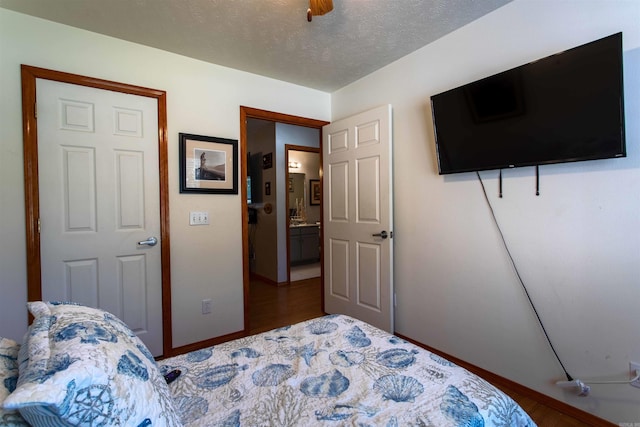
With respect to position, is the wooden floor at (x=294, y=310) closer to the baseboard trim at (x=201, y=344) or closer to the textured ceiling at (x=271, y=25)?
the baseboard trim at (x=201, y=344)

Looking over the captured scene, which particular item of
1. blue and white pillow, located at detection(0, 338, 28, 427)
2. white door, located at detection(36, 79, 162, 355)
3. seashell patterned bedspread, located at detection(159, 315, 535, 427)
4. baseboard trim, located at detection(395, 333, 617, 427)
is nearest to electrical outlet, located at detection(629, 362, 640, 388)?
baseboard trim, located at detection(395, 333, 617, 427)

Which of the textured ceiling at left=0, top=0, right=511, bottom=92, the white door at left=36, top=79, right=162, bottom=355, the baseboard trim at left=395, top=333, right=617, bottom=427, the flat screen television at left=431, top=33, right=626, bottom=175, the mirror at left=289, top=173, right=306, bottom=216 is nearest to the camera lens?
the flat screen television at left=431, top=33, right=626, bottom=175

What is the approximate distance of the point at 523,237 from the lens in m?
1.85

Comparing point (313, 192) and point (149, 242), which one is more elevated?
point (313, 192)

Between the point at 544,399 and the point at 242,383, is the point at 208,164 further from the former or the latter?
the point at 544,399

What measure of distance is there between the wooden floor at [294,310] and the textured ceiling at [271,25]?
245 centimetres

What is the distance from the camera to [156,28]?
2.06 meters

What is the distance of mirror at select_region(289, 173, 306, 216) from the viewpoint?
5.59 meters

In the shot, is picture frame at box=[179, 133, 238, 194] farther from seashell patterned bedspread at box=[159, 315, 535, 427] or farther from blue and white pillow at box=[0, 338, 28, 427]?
blue and white pillow at box=[0, 338, 28, 427]

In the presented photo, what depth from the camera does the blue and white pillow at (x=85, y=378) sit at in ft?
1.80

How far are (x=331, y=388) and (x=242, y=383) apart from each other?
310 mm

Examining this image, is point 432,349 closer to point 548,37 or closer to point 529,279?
point 529,279

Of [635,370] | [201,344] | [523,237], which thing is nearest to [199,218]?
[201,344]

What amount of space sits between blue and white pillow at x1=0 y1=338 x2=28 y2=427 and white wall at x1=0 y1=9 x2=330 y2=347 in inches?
57.7
